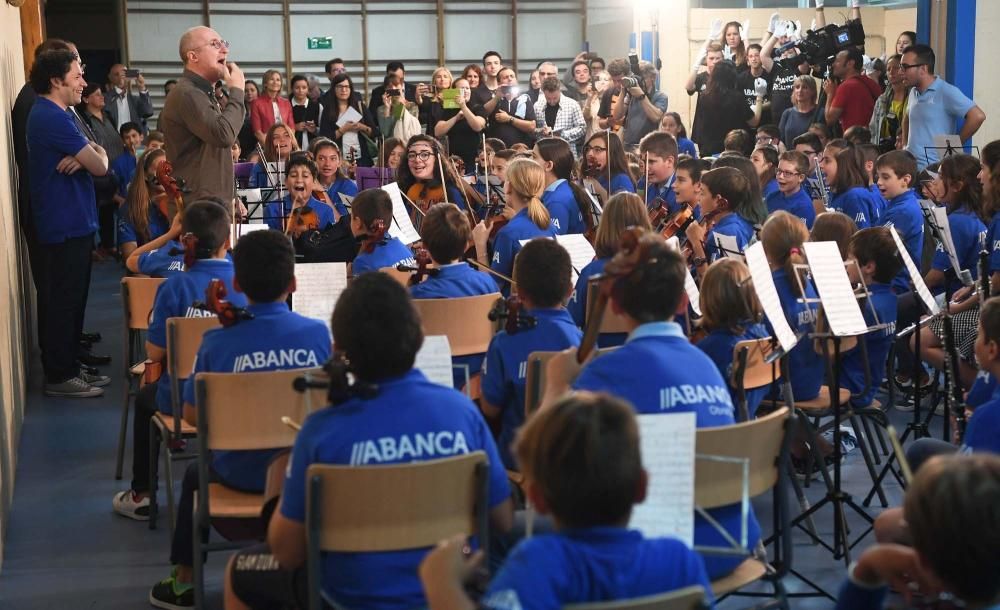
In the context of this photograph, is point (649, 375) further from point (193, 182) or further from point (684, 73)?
point (684, 73)

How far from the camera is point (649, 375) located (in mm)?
2119

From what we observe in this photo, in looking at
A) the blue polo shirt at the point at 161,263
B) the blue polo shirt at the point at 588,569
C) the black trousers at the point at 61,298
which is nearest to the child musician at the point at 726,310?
the blue polo shirt at the point at 588,569

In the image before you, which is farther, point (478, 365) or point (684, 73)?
point (684, 73)

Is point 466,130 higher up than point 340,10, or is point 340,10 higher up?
point 340,10

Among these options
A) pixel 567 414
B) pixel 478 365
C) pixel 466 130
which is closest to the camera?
pixel 567 414

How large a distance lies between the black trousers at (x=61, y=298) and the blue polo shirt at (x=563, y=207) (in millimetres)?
2124

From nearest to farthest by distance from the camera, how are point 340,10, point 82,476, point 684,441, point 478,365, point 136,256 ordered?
1. point 684,441
2. point 478,365
3. point 82,476
4. point 136,256
5. point 340,10

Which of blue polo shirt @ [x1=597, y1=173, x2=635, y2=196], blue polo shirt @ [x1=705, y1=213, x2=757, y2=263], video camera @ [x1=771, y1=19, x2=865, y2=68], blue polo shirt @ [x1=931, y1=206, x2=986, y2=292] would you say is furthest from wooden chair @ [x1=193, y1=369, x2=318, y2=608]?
video camera @ [x1=771, y1=19, x2=865, y2=68]

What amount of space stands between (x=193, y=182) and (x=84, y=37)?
444 inches

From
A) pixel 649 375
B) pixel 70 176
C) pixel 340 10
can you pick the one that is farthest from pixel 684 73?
pixel 649 375

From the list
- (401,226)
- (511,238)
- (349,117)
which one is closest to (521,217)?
(511,238)

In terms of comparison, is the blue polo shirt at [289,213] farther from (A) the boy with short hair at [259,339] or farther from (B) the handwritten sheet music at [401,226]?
(A) the boy with short hair at [259,339]

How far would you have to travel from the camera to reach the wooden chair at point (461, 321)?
3.53m

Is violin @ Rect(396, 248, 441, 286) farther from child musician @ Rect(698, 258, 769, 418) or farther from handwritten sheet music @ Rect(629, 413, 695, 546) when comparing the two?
handwritten sheet music @ Rect(629, 413, 695, 546)
